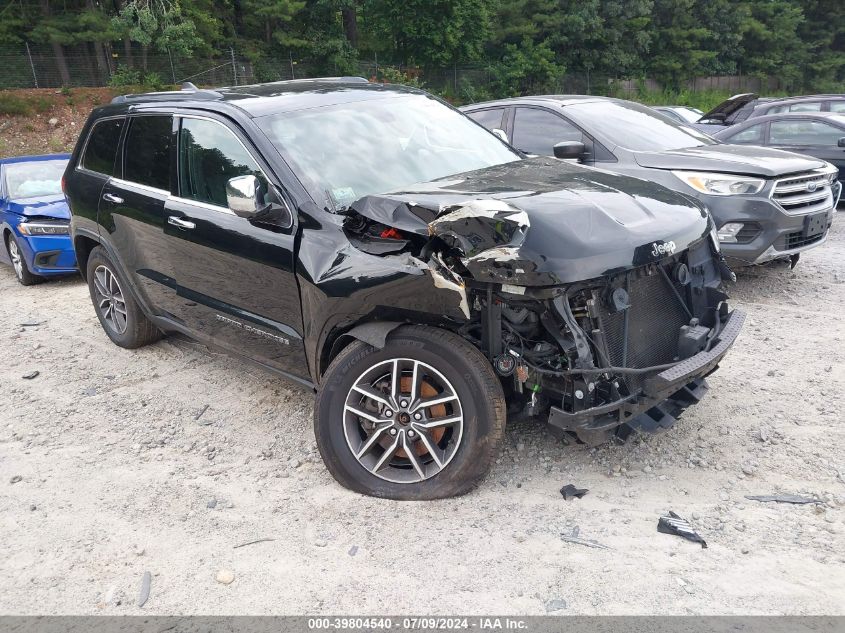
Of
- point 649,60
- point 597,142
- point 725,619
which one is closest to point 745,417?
point 725,619

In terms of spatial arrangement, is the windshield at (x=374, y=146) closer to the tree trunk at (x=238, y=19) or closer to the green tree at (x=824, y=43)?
the tree trunk at (x=238, y=19)

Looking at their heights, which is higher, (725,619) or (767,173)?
(767,173)

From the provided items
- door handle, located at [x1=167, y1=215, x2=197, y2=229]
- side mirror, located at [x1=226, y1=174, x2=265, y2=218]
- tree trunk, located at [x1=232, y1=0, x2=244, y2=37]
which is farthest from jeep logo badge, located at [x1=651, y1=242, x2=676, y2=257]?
tree trunk, located at [x1=232, y1=0, x2=244, y2=37]

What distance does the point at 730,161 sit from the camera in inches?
251

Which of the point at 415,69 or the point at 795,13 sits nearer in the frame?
the point at 415,69

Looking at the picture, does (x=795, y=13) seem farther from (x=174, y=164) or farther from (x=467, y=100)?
(x=174, y=164)

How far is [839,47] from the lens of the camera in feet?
147

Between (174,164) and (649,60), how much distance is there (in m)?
40.5

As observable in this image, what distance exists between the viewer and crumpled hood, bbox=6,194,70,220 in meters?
8.18

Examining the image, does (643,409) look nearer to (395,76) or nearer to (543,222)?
(543,222)

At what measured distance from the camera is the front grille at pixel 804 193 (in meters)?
6.25

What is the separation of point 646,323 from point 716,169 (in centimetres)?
341

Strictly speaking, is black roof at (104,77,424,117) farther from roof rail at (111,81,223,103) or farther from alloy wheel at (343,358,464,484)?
alloy wheel at (343,358,464,484)

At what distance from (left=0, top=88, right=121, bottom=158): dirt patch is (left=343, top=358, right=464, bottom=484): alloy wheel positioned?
20475 mm
